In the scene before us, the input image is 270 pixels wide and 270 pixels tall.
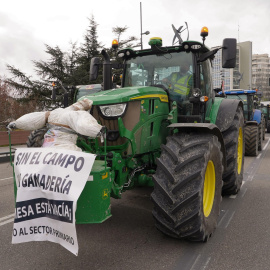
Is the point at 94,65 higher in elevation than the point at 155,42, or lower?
lower

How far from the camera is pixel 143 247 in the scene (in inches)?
140

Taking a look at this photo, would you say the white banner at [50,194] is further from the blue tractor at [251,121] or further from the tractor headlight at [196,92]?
the blue tractor at [251,121]

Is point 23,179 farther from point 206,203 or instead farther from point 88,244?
point 206,203

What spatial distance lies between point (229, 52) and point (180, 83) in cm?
85

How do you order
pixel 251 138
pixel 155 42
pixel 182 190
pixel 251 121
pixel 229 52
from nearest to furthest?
1. pixel 182 190
2. pixel 229 52
3. pixel 155 42
4. pixel 251 138
5. pixel 251 121

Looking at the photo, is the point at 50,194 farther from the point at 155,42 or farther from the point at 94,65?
the point at 155,42

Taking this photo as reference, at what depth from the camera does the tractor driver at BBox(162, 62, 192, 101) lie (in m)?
4.79

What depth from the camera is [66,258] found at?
3.31m

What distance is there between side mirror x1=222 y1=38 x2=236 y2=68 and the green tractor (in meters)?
0.01

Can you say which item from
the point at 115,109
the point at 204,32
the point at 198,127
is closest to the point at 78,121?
the point at 115,109

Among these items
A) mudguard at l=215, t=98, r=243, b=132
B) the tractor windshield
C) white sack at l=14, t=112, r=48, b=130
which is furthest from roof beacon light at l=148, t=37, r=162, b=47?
white sack at l=14, t=112, r=48, b=130

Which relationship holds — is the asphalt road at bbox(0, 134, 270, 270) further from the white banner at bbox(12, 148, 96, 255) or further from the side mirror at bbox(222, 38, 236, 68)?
the side mirror at bbox(222, 38, 236, 68)

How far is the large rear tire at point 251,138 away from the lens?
36.3 feet

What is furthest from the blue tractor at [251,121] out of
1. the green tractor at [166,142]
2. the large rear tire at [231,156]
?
the green tractor at [166,142]
